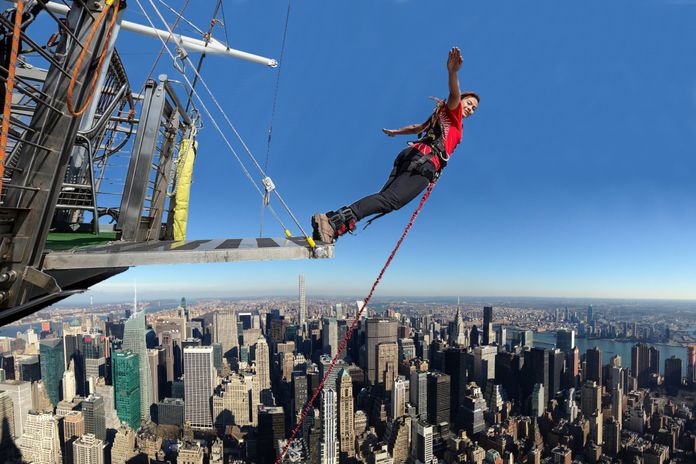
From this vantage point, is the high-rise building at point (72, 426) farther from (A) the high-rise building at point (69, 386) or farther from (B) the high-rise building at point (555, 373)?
(B) the high-rise building at point (555, 373)

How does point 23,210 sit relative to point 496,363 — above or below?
above

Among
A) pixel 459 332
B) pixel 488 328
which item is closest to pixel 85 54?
pixel 459 332

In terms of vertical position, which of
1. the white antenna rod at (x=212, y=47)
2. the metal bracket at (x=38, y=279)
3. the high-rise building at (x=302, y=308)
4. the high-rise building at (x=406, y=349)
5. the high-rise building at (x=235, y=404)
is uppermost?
the white antenna rod at (x=212, y=47)

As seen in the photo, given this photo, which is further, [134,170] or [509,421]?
[509,421]

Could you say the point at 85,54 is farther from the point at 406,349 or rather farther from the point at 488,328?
the point at 488,328

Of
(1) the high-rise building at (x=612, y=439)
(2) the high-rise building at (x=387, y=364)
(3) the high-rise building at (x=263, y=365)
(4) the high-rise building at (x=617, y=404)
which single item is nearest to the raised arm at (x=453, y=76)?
(1) the high-rise building at (x=612, y=439)

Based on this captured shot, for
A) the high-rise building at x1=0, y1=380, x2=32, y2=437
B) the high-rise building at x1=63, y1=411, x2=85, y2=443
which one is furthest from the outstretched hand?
the high-rise building at x1=63, y1=411, x2=85, y2=443

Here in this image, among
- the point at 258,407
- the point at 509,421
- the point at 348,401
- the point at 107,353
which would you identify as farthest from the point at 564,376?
the point at 107,353

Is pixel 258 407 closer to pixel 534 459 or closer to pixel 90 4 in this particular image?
pixel 534 459
